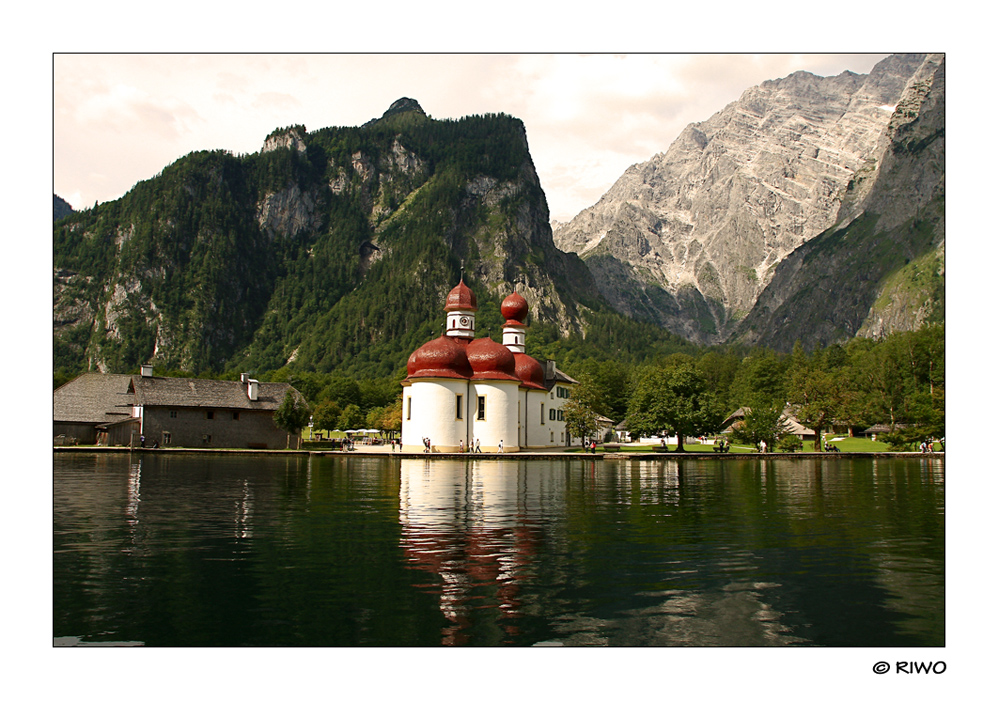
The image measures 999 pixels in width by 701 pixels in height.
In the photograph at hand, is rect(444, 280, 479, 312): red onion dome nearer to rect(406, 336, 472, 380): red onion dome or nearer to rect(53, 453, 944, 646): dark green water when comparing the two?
rect(406, 336, 472, 380): red onion dome

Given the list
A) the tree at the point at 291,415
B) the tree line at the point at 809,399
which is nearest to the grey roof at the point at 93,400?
the tree at the point at 291,415

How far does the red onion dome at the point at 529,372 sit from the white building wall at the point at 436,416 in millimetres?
11594

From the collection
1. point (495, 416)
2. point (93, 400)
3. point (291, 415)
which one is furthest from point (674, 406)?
point (93, 400)

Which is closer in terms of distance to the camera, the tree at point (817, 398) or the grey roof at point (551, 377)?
the grey roof at point (551, 377)

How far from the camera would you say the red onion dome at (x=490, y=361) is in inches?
3250

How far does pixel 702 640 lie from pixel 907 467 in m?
53.3

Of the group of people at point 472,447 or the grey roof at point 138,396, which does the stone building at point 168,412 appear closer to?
the grey roof at point 138,396

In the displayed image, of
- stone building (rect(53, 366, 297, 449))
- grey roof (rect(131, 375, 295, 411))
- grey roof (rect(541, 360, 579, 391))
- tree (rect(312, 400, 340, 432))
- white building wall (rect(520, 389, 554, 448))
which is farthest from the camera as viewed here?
tree (rect(312, 400, 340, 432))

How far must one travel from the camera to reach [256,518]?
26.9 m

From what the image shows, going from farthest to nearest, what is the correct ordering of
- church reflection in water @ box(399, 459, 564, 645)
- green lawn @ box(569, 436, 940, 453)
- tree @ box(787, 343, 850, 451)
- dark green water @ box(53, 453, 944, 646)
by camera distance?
tree @ box(787, 343, 850, 451) → green lawn @ box(569, 436, 940, 453) → church reflection in water @ box(399, 459, 564, 645) → dark green water @ box(53, 453, 944, 646)

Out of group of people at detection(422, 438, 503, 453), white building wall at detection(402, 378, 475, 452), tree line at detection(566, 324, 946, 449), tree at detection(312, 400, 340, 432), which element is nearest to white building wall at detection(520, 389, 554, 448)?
tree line at detection(566, 324, 946, 449)

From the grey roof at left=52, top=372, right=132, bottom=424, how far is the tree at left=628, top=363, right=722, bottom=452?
177ft

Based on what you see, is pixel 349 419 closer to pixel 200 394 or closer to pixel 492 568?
pixel 200 394

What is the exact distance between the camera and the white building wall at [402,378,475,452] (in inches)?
3110
